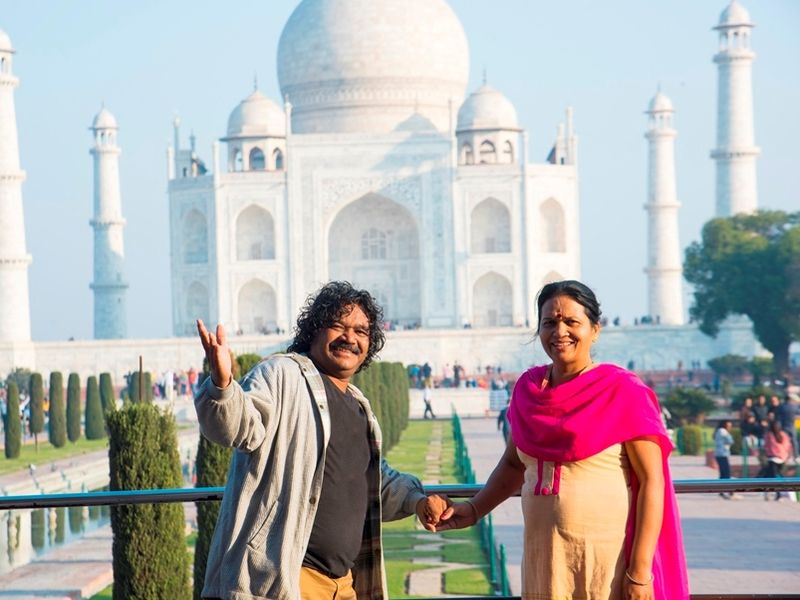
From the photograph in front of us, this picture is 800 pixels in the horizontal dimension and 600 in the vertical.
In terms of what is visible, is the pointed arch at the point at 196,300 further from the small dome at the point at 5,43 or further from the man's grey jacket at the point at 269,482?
the man's grey jacket at the point at 269,482

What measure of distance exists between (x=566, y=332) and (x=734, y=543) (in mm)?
4009

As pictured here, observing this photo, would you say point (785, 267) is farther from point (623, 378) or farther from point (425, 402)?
point (623, 378)

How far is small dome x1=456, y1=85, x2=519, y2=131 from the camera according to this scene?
3297 centimetres

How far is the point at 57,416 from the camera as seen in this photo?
18000mm

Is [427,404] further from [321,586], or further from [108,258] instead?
[321,586]

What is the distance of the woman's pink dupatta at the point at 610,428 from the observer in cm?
247

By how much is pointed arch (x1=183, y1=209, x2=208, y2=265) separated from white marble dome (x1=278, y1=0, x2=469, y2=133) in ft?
9.75

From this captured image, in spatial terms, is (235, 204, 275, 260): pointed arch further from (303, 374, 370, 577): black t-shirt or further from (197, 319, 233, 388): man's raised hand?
(197, 319, 233, 388): man's raised hand

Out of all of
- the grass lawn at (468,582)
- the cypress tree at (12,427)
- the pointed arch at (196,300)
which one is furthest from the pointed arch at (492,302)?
the grass lawn at (468,582)

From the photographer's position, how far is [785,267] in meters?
24.9

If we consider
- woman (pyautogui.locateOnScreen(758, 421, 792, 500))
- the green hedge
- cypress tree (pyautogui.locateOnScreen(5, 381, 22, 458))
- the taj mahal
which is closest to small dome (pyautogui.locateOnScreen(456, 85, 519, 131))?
the taj mahal

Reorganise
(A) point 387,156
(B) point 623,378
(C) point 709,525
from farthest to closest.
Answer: (A) point 387,156 < (C) point 709,525 < (B) point 623,378

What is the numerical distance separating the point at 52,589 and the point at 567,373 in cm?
518

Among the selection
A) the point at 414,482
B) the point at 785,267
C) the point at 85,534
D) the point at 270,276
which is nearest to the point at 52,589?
the point at 85,534
